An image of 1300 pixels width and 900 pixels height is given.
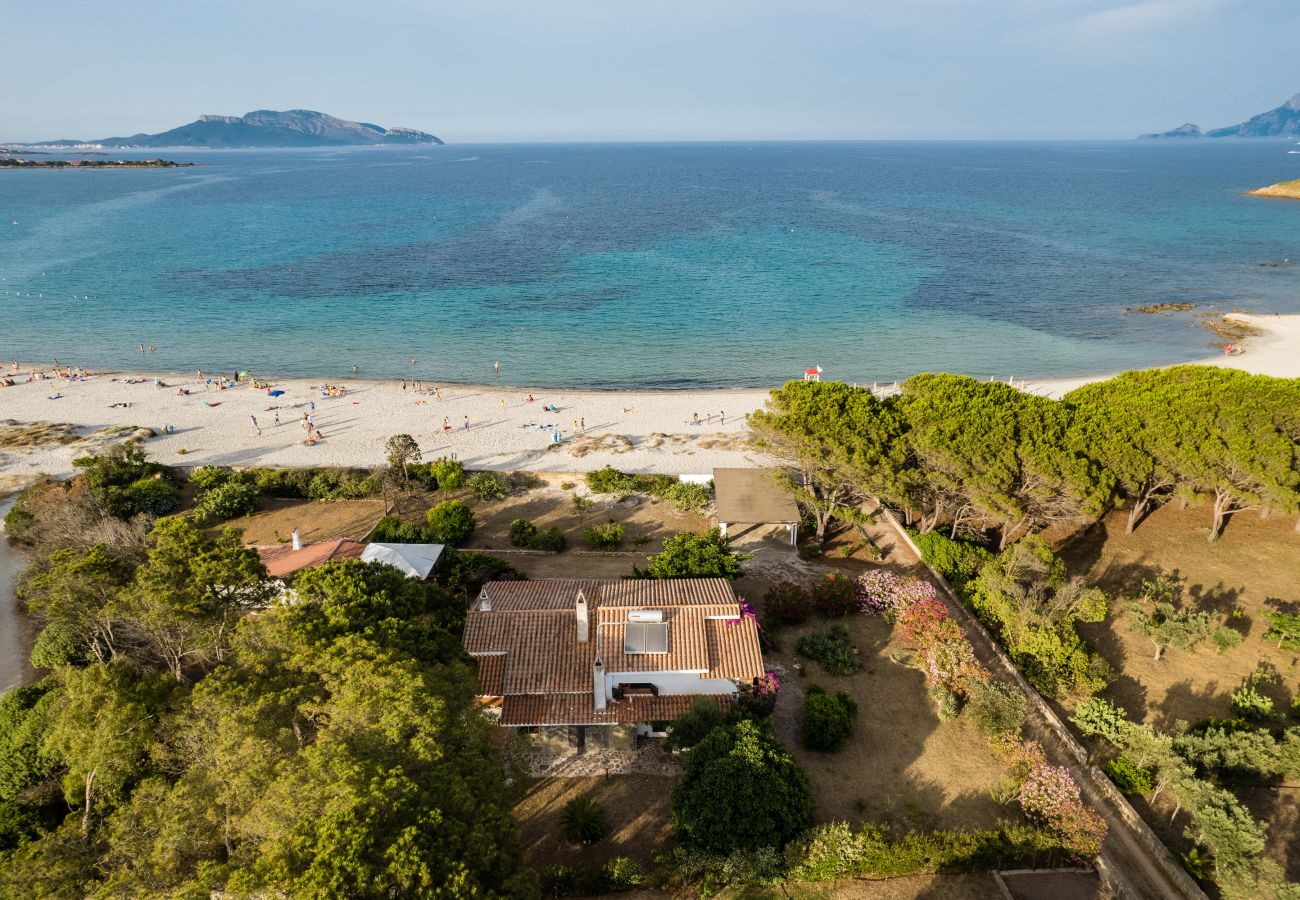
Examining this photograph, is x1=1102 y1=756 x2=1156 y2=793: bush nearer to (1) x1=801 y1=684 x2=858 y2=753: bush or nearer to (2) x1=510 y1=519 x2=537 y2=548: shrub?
(1) x1=801 y1=684 x2=858 y2=753: bush

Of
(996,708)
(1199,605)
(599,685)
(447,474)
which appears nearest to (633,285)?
(447,474)

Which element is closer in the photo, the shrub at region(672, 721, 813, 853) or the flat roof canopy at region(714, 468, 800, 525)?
the shrub at region(672, 721, 813, 853)

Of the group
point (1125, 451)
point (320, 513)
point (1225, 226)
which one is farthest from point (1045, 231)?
point (320, 513)

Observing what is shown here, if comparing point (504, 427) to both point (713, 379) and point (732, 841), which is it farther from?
point (732, 841)

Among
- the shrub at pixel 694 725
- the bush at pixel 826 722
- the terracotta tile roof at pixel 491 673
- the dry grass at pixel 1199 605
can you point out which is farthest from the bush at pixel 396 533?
the dry grass at pixel 1199 605

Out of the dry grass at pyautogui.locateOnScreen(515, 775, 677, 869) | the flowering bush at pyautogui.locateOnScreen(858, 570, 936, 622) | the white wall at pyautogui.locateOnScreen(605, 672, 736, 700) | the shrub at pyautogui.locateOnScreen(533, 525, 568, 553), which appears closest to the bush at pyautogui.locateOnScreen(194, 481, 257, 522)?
the shrub at pyautogui.locateOnScreen(533, 525, 568, 553)

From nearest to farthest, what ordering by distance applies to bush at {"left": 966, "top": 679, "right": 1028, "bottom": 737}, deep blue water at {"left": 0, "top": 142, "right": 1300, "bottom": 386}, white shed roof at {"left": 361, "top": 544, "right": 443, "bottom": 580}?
bush at {"left": 966, "top": 679, "right": 1028, "bottom": 737}
white shed roof at {"left": 361, "top": 544, "right": 443, "bottom": 580}
deep blue water at {"left": 0, "top": 142, "right": 1300, "bottom": 386}

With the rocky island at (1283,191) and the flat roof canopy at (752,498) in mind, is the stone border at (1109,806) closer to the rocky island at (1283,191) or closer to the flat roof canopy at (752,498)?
the flat roof canopy at (752,498)
